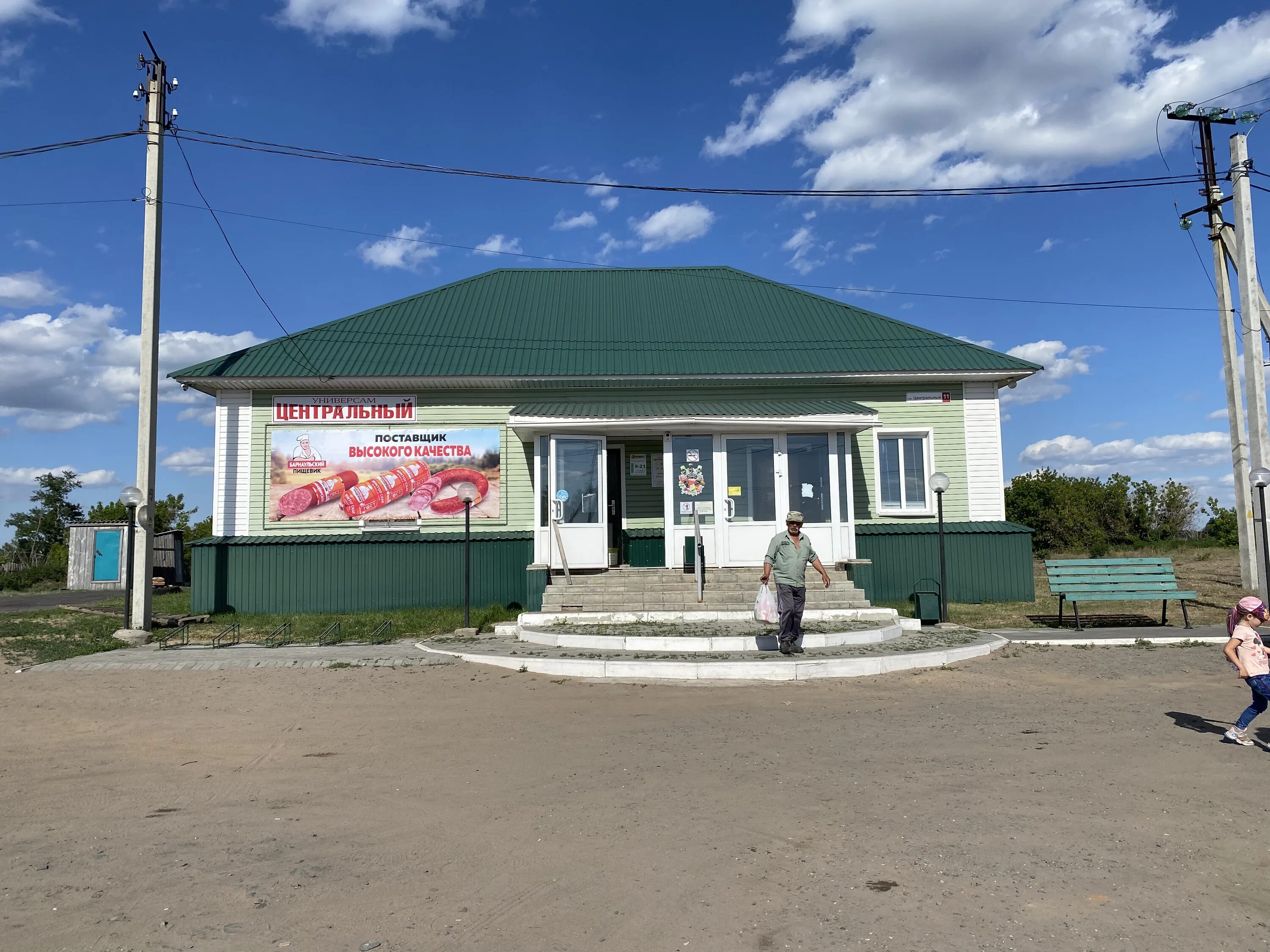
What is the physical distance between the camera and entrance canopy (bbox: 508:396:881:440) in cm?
1447

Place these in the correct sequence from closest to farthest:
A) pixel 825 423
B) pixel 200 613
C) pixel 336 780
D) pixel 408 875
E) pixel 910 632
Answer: pixel 408 875, pixel 336 780, pixel 910 632, pixel 825 423, pixel 200 613

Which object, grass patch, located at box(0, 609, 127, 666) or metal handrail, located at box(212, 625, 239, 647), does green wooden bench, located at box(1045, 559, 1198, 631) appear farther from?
grass patch, located at box(0, 609, 127, 666)

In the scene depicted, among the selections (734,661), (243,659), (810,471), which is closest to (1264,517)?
(810,471)

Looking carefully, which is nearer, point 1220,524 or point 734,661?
point 734,661

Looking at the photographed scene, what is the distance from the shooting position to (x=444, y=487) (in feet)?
55.8

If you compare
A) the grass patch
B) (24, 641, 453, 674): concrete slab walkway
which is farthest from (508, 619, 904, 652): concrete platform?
the grass patch

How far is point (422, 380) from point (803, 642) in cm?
951

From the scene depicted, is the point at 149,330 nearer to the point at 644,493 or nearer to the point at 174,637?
the point at 174,637

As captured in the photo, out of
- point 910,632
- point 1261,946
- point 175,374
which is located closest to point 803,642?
point 910,632

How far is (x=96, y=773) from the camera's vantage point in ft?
20.5

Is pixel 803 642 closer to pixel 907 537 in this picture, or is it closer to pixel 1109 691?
pixel 1109 691

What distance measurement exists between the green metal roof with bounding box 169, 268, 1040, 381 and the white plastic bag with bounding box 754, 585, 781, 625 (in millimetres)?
7329

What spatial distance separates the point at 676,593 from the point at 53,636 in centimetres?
1001

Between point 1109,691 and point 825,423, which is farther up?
point 825,423
